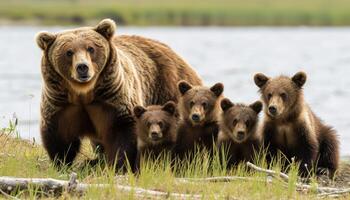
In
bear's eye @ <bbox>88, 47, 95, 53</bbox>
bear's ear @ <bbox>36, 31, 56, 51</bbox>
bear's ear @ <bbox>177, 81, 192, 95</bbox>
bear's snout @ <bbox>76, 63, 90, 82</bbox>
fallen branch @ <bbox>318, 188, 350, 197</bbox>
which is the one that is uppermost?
bear's ear @ <bbox>36, 31, 56, 51</bbox>

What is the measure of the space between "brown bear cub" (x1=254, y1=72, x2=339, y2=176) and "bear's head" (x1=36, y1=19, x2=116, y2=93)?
1535 millimetres

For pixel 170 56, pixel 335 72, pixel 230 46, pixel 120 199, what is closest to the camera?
pixel 120 199

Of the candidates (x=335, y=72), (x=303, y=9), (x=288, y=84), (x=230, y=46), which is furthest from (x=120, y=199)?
(x=303, y=9)

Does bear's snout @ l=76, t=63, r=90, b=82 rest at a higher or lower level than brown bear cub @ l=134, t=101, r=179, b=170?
higher

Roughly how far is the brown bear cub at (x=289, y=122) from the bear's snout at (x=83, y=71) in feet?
5.55

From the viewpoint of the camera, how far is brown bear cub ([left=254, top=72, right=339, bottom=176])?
27.1 ft

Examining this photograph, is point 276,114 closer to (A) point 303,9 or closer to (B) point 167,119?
(B) point 167,119

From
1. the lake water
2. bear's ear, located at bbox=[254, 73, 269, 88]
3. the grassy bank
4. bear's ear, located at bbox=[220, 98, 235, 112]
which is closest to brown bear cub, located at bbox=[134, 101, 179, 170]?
the grassy bank

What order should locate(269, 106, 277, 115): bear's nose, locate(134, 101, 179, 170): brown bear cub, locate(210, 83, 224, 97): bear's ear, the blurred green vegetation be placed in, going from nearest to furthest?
locate(269, 106, 277, 115): bear's nose → locate(134, 101, 179, 170): brown bear cub → locate(210, 83, 224, 97): bear's ear → the blurred green vegetation

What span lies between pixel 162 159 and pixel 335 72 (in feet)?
111

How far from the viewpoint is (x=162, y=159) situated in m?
8.41

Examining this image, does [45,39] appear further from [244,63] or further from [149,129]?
[244,63]

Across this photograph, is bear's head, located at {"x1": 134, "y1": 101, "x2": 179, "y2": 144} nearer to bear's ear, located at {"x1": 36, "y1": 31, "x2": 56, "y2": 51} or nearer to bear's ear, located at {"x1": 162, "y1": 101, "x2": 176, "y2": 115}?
bear's ear, located at {"x1": 162, "y1": 101, "x2": 176, "y2": 115}

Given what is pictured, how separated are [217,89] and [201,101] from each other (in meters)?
0.26
